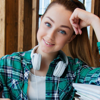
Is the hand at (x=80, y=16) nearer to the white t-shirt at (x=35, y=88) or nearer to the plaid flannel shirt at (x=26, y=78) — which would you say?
the plaid flannel shirt at (x=26, y=78)

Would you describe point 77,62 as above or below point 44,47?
below

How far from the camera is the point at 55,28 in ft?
3.01

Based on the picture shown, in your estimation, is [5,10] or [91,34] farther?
[91,34]

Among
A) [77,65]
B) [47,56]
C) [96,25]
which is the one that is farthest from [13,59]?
[96,25]

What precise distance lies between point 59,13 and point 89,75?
23.9 inches

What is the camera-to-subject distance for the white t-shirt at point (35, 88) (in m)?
0.97

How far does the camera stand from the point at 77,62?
1.20 meters

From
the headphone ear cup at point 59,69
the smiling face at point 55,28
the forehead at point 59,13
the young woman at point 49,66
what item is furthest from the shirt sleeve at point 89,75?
the forehead at point 59,13

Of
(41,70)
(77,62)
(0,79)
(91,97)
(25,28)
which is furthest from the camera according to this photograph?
(25,28)

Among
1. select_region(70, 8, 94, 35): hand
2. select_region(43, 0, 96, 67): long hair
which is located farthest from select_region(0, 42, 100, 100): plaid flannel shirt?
select_region(70, 8, 94, 35): hand

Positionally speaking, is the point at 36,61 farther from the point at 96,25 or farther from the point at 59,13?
the point at 96,25

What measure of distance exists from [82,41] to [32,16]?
0.68 m

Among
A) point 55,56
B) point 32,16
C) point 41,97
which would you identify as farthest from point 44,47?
point 32,16

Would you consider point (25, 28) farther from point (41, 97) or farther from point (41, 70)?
point (41, 97)
